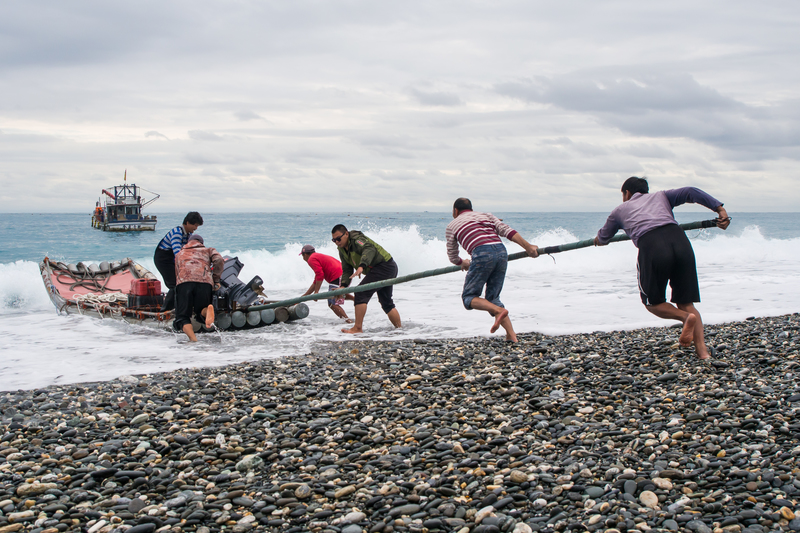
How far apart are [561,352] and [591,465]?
294 centimetres

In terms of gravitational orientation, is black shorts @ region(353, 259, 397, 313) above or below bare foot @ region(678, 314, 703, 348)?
above

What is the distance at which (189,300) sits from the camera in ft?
29.8

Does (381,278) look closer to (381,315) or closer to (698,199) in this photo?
(381,315)

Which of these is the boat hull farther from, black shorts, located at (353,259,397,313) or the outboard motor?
black shorts, located at (353,259,397,313)

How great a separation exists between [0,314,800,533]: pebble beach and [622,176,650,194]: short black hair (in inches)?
67.4

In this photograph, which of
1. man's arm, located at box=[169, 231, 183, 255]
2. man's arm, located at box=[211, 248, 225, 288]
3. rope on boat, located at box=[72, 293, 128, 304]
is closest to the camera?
man's arm, located at box=[211, 248, 225, 288]

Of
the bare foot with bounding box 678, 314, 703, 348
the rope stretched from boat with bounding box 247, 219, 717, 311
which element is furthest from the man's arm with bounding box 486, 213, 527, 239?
the bare foot with bounding box 678, 314, 703, 348

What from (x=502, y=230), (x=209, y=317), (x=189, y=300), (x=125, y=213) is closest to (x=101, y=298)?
(x=189, y=300)

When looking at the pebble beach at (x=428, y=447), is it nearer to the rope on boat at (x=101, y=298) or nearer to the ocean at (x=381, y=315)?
the ocean at (x=381, y=315)

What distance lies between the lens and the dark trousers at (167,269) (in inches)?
386

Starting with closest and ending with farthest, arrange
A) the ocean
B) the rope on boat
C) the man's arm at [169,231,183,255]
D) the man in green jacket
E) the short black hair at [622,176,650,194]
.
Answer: the short black hair at [622,176,650,194]
the ocean
the man in green jacket
the man's arm at [169,231,183,255]
the rope on boat

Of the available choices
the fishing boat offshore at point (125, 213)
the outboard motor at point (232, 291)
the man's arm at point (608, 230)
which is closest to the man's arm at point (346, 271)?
the outboard motor at point (232, 291)

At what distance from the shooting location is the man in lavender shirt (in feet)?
18.2

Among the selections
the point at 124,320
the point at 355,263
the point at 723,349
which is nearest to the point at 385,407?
the point at 723,349
